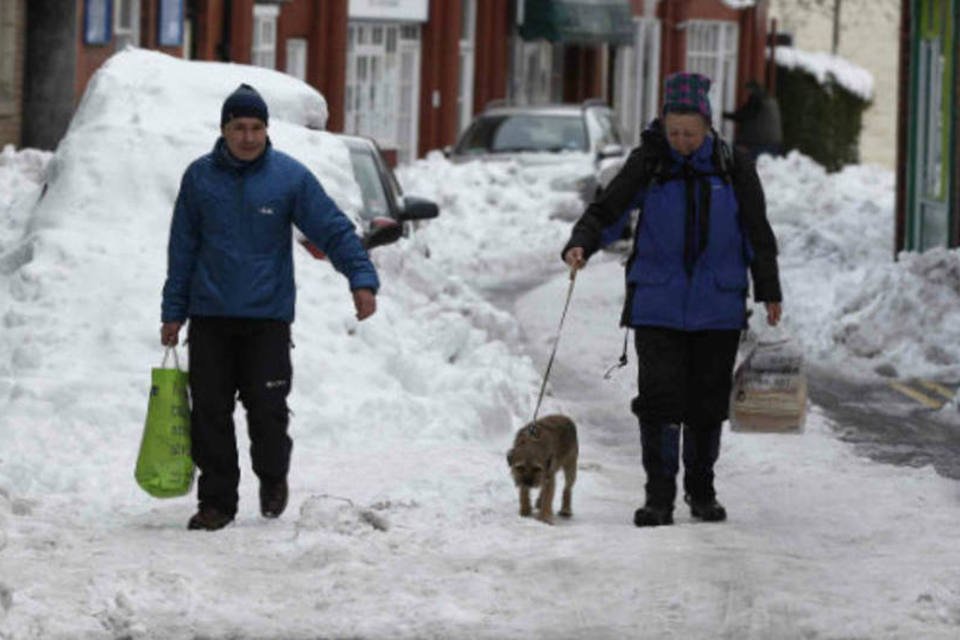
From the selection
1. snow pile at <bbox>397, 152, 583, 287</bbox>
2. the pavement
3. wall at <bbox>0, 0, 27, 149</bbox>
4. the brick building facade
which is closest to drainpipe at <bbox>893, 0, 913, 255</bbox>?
snow pile at <bbox>397, 152, 583, 287</bbox>

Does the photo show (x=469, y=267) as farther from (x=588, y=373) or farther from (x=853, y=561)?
(x=853, y=561)

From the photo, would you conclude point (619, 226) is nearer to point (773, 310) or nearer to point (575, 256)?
point (575, 256)

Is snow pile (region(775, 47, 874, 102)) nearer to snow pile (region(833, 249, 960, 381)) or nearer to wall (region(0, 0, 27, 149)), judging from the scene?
wall (region(0, 0, 27, 149))

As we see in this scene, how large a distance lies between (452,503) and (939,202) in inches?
535

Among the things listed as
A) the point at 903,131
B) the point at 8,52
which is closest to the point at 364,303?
the point at 903,131

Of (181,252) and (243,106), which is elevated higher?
(243,106)

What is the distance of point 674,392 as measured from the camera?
11.1 meters

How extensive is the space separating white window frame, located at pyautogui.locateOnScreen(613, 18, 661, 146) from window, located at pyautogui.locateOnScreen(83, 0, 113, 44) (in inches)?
973

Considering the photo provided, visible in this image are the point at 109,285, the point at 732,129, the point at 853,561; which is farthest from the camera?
the point at 732,129

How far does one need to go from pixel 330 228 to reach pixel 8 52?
59.9 ft

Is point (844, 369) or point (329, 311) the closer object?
point (329, 311)

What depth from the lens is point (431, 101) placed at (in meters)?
43.1

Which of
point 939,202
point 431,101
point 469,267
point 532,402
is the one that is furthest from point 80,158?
point 431,101

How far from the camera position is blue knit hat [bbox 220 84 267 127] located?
10523mm
